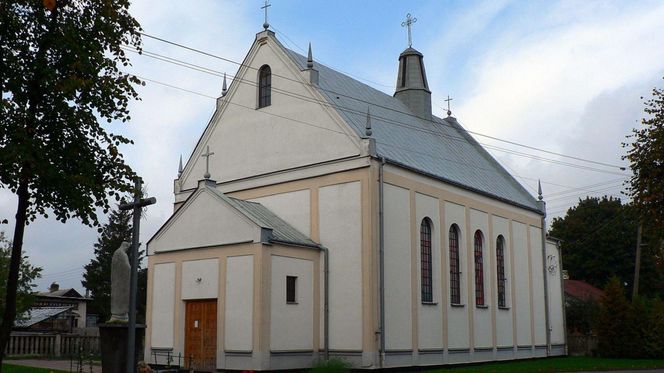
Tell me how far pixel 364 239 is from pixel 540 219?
17410 mm

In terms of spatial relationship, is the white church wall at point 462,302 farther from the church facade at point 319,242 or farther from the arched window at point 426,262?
the arched window at point 426,262

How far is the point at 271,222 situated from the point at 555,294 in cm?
2073

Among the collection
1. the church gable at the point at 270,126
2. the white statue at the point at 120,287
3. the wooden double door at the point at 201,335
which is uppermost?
the church gable at the point at 270,126

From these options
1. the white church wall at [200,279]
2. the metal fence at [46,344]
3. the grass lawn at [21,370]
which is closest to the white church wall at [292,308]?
the white church wall at [200,279]

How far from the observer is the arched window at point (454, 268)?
100.0 feet

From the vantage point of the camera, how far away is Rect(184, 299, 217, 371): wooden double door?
25125 millimetres

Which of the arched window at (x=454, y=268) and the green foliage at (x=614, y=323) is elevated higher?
the arched window at (x=454, y=268)

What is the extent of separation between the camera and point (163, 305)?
27266 mm

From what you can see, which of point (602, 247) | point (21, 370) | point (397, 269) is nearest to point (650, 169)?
point (397, 269)

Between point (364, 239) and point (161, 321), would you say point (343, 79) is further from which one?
point (161, 321)

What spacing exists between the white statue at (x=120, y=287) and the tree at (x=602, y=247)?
56257 millimetres

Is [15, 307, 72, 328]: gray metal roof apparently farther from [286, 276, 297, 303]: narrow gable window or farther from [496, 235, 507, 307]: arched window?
[496, 235, 507, 307]: arched window

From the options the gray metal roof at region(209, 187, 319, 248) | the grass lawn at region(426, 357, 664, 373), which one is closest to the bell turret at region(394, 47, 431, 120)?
the gray metal roof at region(209, 187, 319, 248)

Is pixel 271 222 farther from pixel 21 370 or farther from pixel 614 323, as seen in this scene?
pixel 614 323
